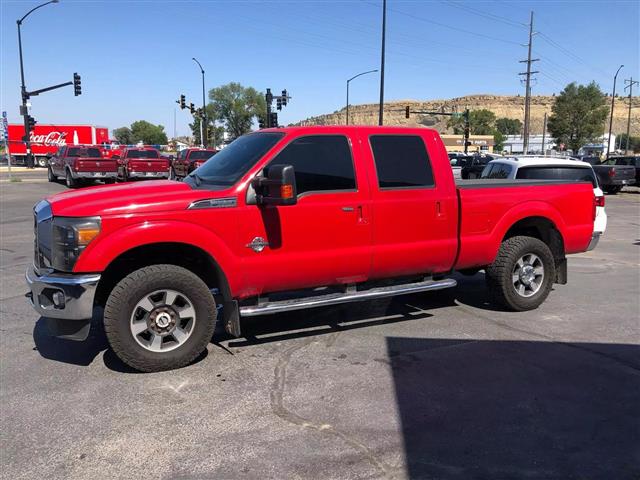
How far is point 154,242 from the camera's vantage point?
4.29 meters

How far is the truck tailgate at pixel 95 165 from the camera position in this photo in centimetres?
2334

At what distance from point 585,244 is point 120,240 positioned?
17.5 ft

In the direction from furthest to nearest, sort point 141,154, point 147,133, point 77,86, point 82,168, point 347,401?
point 147,133, point 77,86, point 141,154, point 82,168, point 347,401

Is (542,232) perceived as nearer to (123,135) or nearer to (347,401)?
(347,401)

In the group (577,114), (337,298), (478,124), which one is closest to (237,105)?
(577,114)

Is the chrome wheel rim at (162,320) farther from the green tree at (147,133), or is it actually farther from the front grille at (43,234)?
the green tree at (147,133)

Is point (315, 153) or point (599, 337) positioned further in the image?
point (599, 337)

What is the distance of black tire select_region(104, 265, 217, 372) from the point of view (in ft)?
14.0

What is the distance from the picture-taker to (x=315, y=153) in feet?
16.4

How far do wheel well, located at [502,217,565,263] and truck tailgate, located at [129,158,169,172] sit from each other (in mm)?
20416

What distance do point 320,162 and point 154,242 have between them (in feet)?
5.45

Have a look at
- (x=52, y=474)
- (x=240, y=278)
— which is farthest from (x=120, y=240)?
(x=52, y=474)

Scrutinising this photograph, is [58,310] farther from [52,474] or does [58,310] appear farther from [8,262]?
[8,262]

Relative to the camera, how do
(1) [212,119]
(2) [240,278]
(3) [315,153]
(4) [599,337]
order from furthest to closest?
(1) [212,119], (4) [599,337], (3) [315,153], (2) [240,278]
